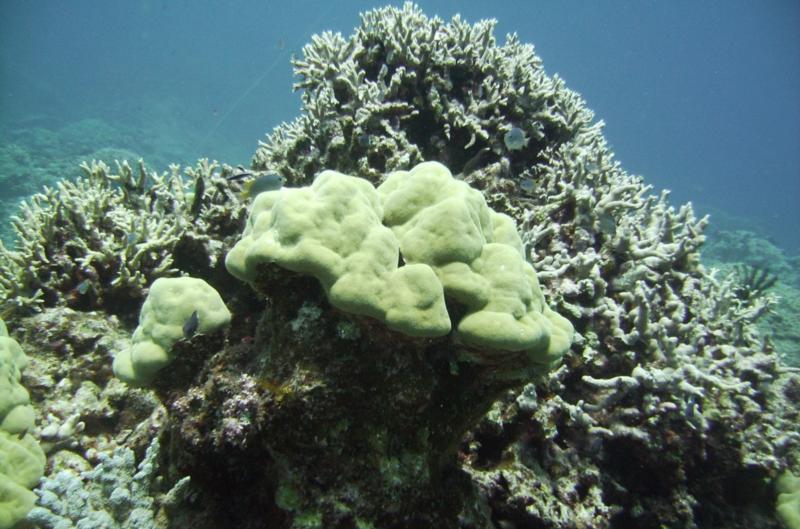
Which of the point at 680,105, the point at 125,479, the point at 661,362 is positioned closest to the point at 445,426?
the point at 125,479

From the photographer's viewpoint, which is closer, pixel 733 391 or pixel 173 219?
pixel 733 391

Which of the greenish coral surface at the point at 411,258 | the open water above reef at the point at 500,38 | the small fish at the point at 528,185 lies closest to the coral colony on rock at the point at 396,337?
the greenish coral surface at the point at 411,258

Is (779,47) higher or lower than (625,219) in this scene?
higher

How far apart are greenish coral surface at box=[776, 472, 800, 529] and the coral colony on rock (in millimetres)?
24

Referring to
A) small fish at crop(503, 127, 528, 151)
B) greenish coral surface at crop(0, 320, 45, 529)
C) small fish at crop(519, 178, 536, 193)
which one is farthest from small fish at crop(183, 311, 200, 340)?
small fish at crop(503, 127, 528, 151)

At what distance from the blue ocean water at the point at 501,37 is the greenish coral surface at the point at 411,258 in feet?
Result: 65.9

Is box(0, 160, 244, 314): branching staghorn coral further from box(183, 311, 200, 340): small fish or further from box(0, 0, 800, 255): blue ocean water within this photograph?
box(0, 0, 800, 255): blue ocean water

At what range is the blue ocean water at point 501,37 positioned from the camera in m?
43.7

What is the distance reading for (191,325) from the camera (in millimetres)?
2537

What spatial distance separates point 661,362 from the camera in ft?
11.8

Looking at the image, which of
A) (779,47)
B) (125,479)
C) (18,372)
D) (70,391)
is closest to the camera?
(125,479)

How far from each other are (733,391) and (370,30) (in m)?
5.50

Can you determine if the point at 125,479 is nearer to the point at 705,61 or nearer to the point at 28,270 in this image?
the point at 28,270

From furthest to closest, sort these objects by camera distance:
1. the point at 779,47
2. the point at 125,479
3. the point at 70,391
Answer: the point at 779,47, the point at 70,391, the point at 125,479
